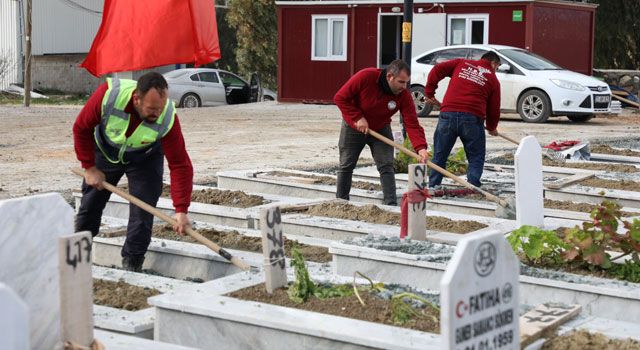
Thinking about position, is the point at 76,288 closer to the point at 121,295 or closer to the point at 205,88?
the point at 121,295

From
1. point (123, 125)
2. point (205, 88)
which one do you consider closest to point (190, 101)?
point (205, 88)

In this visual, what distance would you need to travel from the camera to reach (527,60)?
23.6 metres

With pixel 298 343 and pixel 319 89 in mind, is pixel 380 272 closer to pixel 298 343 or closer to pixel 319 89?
pixel 298 343

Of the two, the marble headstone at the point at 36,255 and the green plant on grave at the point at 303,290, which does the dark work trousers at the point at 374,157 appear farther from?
the marble headstone at the point at 36,255

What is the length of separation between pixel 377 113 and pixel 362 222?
1.49m

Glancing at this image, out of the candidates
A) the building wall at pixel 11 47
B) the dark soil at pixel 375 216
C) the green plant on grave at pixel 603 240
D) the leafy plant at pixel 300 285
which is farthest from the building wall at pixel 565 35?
the building wall at pixel 11 47

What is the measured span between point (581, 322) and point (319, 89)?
23700 millimetres

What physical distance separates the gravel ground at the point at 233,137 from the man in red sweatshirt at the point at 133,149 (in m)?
4.50

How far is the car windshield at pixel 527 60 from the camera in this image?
23.3 meters

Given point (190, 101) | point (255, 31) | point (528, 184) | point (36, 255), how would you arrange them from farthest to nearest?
point (255, 31), point (190, 101), point (528, 184), point (36, 255)

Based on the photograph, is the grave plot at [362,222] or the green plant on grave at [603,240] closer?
the green plant on grave at [603,240]

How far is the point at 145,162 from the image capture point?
7.80 meters

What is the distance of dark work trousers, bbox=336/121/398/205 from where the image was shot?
10703 mm

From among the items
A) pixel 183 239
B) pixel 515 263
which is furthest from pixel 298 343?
pixel 183 239
